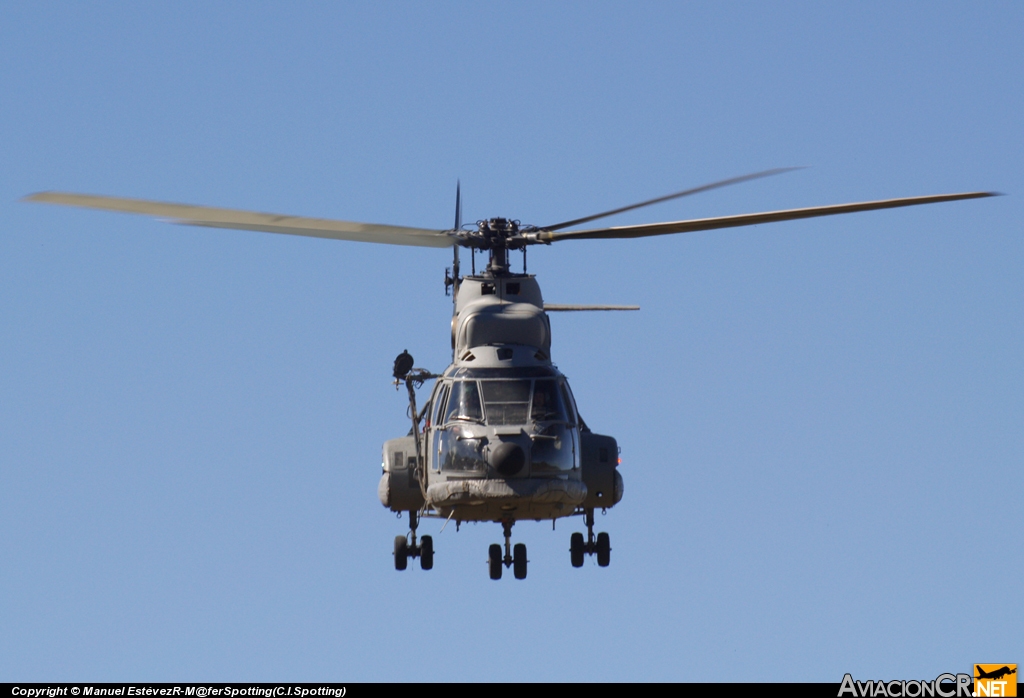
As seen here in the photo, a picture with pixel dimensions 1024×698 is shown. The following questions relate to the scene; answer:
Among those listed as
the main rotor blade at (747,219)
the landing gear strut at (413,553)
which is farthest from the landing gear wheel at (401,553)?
the main rotor blade at (747,219)

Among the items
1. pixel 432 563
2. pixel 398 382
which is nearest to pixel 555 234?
pixel 398 382

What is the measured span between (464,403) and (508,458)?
2.34 metres

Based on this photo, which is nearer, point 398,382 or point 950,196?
point 950,196

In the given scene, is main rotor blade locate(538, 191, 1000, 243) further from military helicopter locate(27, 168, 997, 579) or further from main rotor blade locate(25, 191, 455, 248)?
main rotor blade locate(25, 191, 455, 248)

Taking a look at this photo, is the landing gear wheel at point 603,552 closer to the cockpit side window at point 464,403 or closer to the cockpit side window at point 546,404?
the cockpit side window at point 546,404

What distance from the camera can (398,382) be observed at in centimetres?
4750

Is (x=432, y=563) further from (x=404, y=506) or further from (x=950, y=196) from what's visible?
(x=950, y=196)

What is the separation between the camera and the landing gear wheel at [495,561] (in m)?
45.0

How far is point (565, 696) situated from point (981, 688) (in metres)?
8.14

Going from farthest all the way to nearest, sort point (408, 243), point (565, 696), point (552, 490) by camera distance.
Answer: point (408, 243) < point (552, 490) < point (565, 696)

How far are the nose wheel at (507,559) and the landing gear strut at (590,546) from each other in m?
1.58

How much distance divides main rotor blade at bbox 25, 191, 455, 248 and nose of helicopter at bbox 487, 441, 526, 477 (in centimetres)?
531

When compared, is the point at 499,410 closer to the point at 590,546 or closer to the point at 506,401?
the point at 506,401

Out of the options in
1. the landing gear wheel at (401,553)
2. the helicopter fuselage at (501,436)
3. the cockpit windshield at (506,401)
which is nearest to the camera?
the helicopter fuselage at (501,436)
